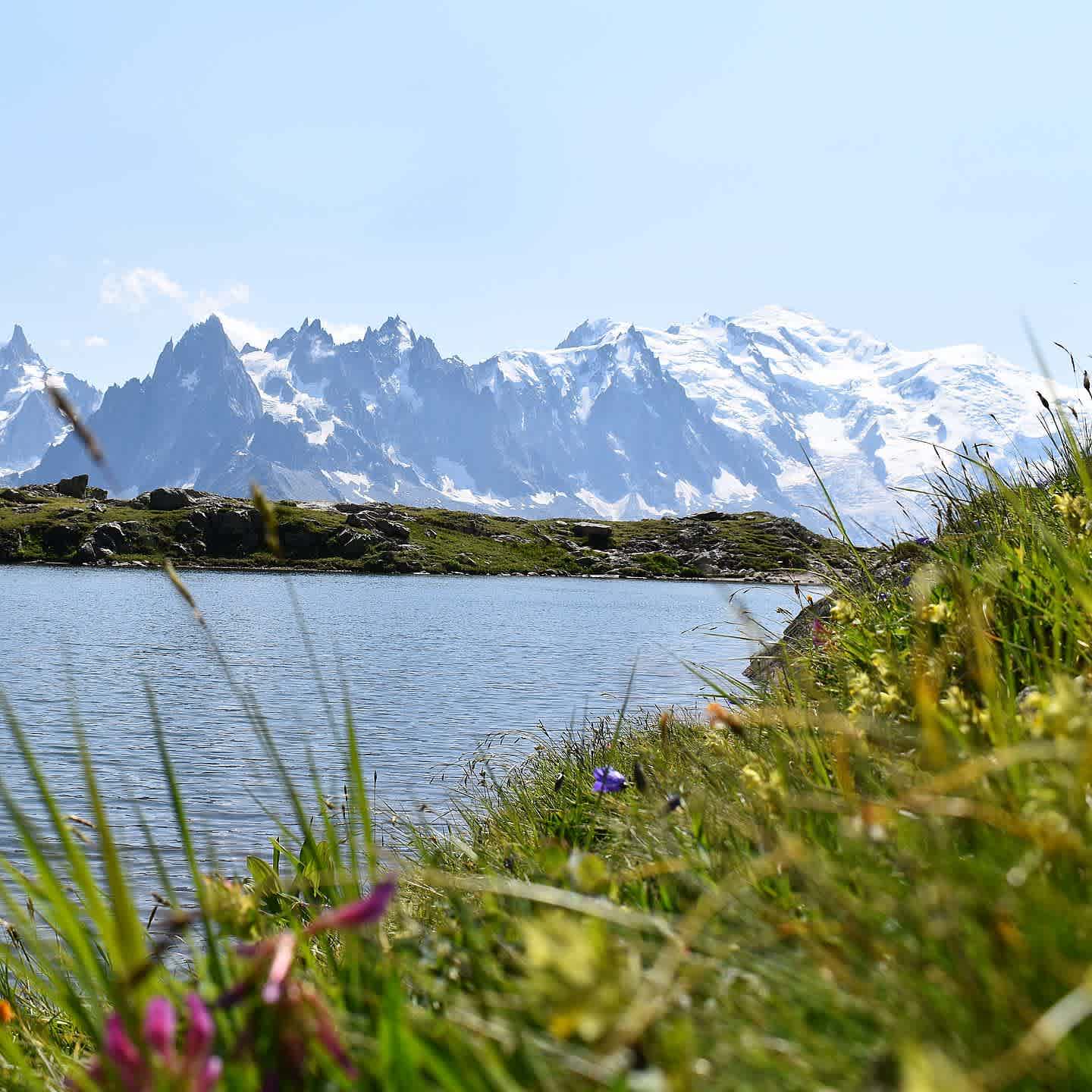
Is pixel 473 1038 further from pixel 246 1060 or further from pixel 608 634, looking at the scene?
pixel 608 634

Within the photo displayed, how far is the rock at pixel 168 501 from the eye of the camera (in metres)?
154

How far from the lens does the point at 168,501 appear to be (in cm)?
15388

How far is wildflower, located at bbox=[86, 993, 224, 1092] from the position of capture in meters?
1.20

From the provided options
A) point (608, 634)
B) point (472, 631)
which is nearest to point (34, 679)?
point (472, 631)

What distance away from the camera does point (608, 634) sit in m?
56.5

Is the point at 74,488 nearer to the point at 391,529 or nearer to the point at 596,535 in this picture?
the point at 391,529

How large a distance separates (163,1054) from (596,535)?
6818 inches

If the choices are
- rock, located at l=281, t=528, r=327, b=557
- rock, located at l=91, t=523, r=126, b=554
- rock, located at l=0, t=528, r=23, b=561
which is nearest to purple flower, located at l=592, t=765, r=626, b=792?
rock, located at l=91, t=523, r=126, b=554

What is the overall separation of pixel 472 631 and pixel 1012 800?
5595 centimetres

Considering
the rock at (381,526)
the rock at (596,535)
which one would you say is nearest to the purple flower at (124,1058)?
the rock at (381,526)

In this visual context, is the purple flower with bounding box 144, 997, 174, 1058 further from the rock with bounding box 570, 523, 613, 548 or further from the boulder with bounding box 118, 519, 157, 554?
the rock with bounding box 570, 523, 613, 548

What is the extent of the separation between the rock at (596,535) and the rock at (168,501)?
68.2 meters

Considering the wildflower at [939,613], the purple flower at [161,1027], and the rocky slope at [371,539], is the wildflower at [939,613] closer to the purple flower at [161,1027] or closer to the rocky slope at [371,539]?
the purple flower at [161,1027]

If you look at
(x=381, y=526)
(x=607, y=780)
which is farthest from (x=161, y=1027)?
(x=381, y=526)
